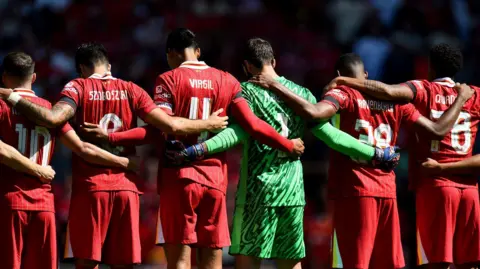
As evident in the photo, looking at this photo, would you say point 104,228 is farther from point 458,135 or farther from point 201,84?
point 458,135

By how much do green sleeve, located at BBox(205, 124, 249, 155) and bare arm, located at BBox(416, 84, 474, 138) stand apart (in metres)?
1.67

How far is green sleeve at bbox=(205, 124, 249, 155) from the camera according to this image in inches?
355

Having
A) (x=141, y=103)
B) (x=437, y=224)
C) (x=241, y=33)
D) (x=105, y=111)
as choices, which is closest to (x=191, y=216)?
(x=141, y=103)

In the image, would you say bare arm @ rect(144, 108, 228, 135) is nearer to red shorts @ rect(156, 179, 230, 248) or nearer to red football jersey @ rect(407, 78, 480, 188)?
red shorts @ rect(156, 179, 230, 248)

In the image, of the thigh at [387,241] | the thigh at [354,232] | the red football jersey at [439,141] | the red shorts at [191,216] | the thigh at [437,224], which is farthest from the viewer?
the red football jersey at [439,141]

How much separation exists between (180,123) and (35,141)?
1270mm

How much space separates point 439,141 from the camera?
9.73 meters

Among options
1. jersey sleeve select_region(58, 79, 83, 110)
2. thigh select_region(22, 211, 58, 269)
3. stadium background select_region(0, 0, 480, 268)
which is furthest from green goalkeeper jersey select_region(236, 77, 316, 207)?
stadium background select_region(0, 0, 480, 268)

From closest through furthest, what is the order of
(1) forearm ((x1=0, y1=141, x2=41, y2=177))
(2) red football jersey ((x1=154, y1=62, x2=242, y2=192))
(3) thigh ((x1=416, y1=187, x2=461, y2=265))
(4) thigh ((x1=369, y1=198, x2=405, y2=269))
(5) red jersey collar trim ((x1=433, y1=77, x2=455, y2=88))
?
(1) forearm ((x1=0, y1=141, x2=41, y2=177)), (2) red football jersey ((x1=154, y1=62, x2=242, y2=192)), (4) thigh ((x1=369, y1=198, x2=405, y2=269)), (3) thigh ((x1=416, y1=187, x2=461, y2=265)), (5) red jersey collar trim ((x1=433, y1=77, x2=455, y2=88))

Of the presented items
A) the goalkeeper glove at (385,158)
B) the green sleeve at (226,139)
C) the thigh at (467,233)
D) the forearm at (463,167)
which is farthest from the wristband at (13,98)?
the thigh at (467,233)

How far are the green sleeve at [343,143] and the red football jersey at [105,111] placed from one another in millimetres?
1549

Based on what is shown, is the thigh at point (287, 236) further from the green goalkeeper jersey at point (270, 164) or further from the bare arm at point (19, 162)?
the bare arm at point (19, 162)

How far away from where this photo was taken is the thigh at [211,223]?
29.6 ft

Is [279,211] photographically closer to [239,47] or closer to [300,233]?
[300,233]
